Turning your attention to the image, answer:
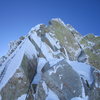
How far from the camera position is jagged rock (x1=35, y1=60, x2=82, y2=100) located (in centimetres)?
1802

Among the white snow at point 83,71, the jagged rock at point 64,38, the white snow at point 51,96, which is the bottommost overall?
the white snow at point 51,96

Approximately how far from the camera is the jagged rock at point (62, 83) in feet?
59.1

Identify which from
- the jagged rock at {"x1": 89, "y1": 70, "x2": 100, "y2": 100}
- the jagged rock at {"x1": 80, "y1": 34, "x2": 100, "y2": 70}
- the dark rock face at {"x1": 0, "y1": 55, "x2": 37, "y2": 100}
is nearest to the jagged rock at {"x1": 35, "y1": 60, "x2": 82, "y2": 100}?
the jagged rock at {"x1": 89, "y1": 70, "x2": 100, "y2": 100}

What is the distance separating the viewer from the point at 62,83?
18.9 metres

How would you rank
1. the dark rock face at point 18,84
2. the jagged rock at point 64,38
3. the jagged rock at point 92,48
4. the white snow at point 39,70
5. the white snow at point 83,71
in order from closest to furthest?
the dark rock face at point 18,84, the white snow at point 83,71, the white snow at point 39,70, the jagged rock at point 64,38, the jagged rock at point 92,48

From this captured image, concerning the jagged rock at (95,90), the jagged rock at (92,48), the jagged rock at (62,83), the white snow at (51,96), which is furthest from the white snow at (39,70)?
the jagged rock at (92,48)

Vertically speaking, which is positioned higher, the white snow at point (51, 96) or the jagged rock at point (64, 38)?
the jagged rock at point (64, 38)

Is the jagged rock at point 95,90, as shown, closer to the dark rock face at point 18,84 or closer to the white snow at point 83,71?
the white snow at point 83,71

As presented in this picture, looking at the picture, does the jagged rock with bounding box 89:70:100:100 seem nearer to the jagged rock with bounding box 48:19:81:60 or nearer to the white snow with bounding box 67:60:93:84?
the white snow with bounding box 67:60:93:84

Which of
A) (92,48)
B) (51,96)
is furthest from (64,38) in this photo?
(51,96)

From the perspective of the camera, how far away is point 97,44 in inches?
2112

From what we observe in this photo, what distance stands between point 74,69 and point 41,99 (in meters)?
6.48

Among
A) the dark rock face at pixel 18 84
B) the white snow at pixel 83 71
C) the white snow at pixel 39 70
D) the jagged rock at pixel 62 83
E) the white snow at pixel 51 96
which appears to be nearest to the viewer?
the white snow at pixel 51 96

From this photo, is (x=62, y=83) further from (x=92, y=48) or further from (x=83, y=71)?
(x=92, y=48)
